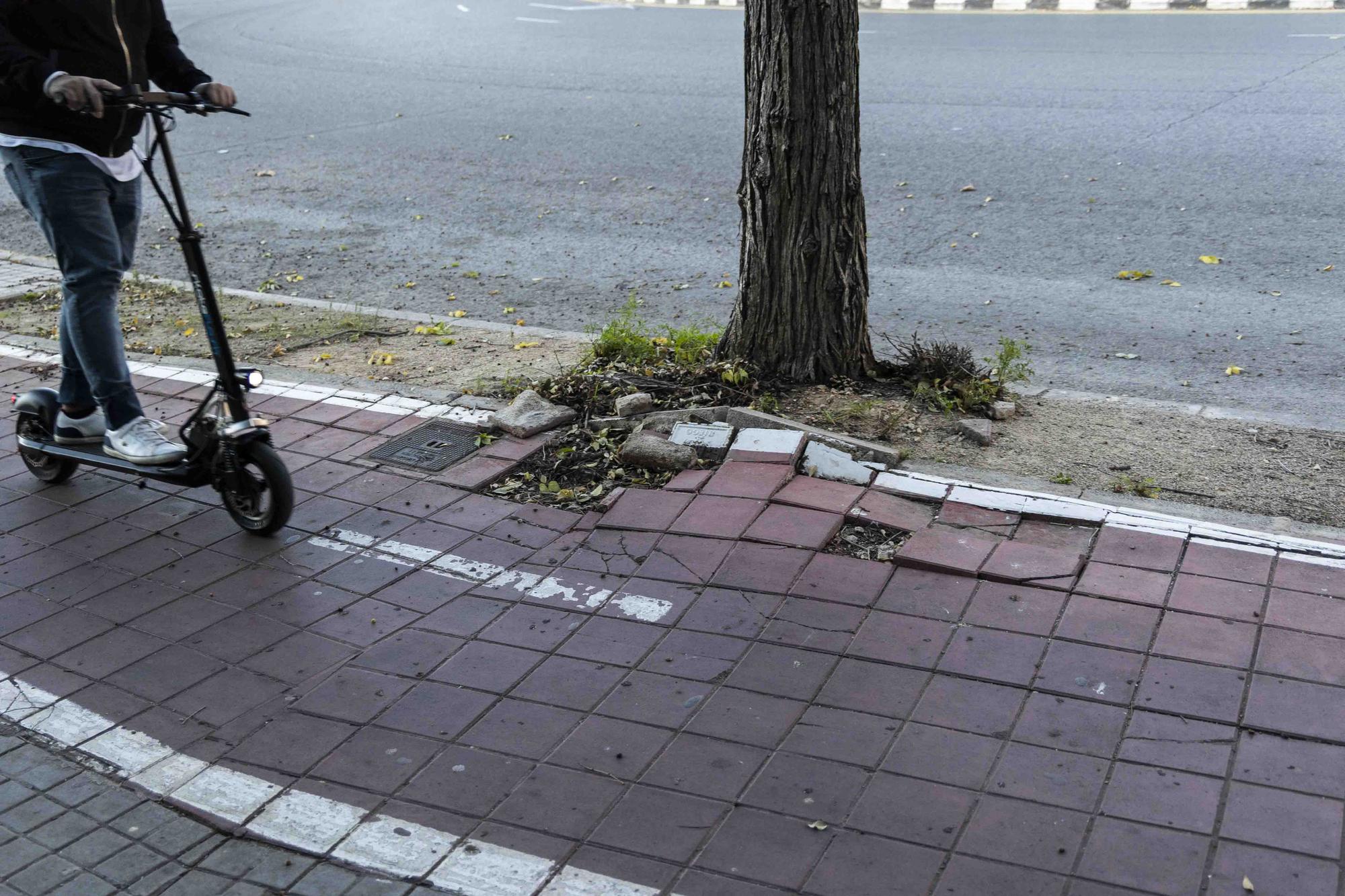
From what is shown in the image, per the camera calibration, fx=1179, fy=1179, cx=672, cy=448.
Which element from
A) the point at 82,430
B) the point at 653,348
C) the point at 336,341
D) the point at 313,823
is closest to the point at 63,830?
the point at 313,823

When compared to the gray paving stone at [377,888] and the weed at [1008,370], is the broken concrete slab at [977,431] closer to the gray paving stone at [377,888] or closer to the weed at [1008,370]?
the weed at [1008,370]

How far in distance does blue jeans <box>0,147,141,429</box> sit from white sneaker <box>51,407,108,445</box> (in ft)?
0.55

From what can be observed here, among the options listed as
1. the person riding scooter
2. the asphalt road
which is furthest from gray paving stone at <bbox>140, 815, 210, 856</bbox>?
the asphalt road

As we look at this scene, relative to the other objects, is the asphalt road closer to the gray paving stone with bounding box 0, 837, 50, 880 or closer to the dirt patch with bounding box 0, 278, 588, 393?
the dirt patch with bounding box 0, 278, 588, 393

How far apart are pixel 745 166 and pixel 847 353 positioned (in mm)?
928

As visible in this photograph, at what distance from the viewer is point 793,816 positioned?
2.80 m

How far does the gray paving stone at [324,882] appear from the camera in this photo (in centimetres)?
267

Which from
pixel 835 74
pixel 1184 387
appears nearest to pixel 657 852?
pixel 835 74

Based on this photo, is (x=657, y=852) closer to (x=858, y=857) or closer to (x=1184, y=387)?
(x=858, y=857)

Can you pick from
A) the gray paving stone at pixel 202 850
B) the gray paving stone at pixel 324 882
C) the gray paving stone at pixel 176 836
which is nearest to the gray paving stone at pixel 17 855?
the gray paving stone at pixel 176 836

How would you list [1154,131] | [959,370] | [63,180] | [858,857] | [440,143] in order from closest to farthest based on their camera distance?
[858,857], [63,180], [959,370], [1154,131], [440,143]

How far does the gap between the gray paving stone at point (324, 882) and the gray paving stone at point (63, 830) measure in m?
0.62

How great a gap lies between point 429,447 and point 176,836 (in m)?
2.31

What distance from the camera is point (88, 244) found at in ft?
13.5
